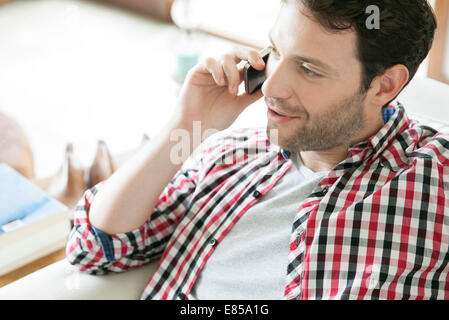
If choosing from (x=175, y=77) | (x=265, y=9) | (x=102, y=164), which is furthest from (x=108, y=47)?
(x=102, y=164)

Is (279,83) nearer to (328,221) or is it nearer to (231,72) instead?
(231,72)

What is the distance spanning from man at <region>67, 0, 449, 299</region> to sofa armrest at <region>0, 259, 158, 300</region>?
24mm

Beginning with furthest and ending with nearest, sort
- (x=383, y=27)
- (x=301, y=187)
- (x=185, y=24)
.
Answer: (x=185, y=24) → (x=301, y=187) → (x=383, y=27)

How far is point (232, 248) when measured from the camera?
45.7 inches

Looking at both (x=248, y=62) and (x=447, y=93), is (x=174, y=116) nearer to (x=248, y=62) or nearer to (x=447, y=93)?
(x=248, y=62)

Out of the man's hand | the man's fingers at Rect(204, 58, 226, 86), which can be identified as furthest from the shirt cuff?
the man's fingers at Rect(204, 58, 226, 86)

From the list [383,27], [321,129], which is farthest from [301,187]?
[383,27]

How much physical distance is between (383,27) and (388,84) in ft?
0.44

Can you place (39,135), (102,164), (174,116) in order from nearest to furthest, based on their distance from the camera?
(174,116) → (102,164) → (39,135)

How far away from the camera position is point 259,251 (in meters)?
1.13

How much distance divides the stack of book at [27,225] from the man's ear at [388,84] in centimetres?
75

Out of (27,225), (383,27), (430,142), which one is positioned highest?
(383,27)

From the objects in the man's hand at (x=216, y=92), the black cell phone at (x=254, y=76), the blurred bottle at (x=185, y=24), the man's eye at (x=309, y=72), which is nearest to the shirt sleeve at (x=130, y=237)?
the man's hand at (x=216, y=92)
